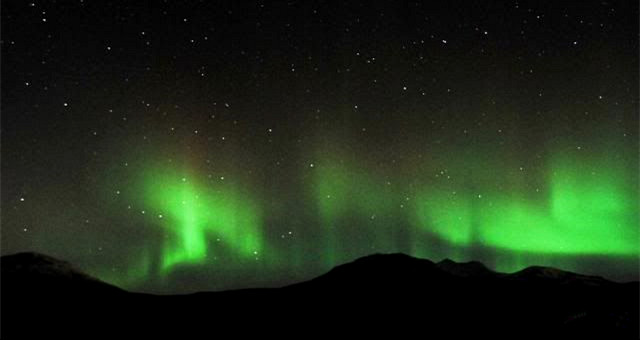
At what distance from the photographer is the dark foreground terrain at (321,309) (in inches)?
1005

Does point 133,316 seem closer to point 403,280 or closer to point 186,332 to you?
point 186,332

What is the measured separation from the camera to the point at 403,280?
123 ft

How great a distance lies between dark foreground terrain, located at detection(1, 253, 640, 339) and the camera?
25.5 metres

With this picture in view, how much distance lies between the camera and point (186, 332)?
989 inches

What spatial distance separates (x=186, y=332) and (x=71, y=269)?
47.3ft

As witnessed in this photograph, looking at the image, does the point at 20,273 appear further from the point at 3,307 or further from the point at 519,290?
the point at 519,290

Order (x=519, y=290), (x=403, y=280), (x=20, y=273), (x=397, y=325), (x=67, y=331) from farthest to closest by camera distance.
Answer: (x=403, y=280) → (x=519, y=290) → (x=20, y=273) → (x=397, y=325) → (x=67, y=331)

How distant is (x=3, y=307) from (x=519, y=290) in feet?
94.1

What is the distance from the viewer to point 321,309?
3027cm

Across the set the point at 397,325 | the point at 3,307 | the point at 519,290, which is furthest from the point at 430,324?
the point at 3,307

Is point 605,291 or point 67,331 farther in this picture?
point 605,291

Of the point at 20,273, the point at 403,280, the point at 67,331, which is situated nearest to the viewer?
the point at 67,331

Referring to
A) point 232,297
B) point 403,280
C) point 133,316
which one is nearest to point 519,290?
point 403,280

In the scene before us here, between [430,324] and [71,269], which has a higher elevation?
[71,269]
